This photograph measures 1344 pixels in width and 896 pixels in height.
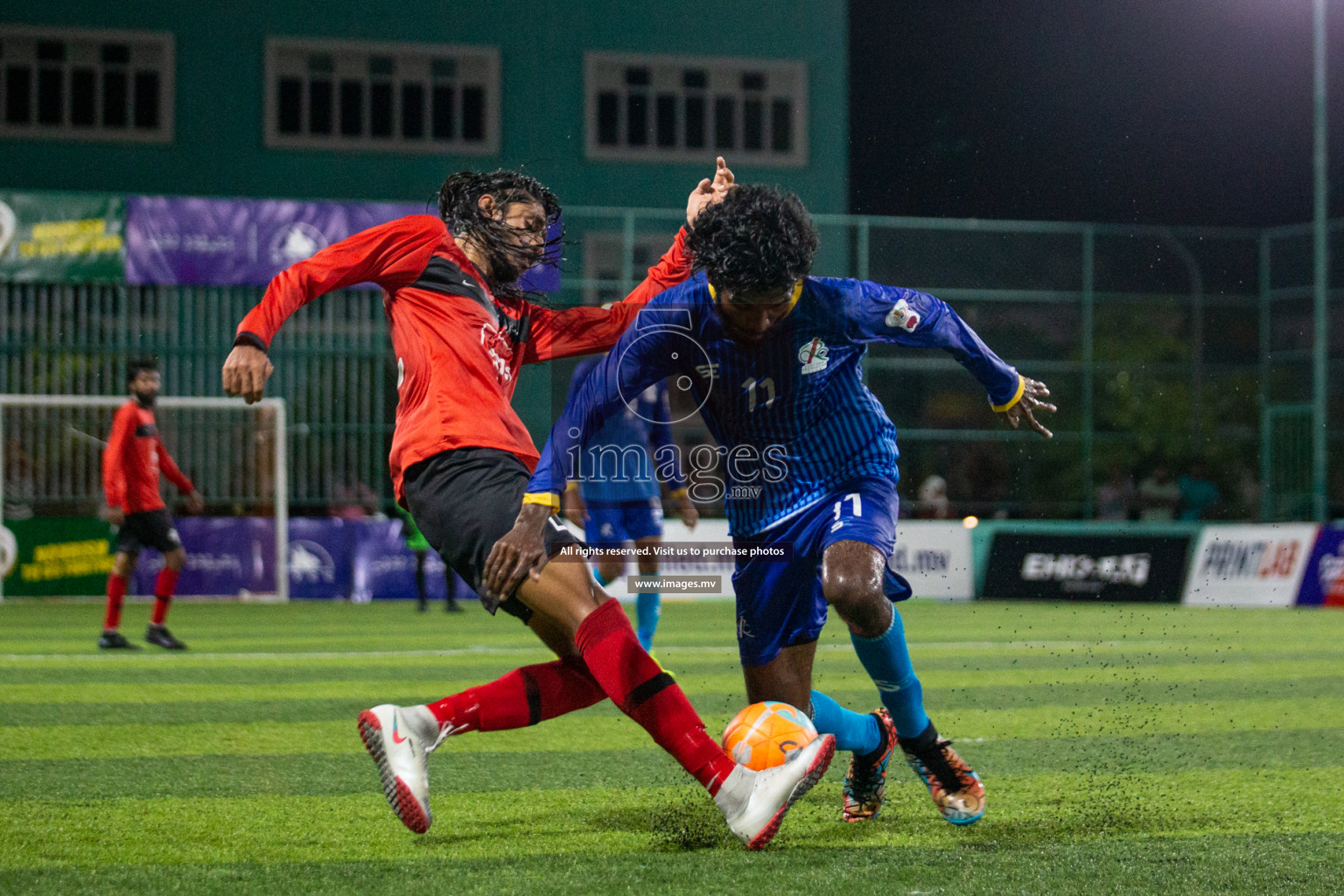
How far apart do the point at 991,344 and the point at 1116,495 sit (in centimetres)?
273

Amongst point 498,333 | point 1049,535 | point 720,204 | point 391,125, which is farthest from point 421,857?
point 391,125

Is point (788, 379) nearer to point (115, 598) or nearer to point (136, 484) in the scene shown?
point (136, 484)

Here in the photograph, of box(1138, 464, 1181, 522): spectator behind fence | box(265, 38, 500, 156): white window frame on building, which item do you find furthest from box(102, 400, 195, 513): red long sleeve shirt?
box(265, 38, 500, 156): white window frame on building

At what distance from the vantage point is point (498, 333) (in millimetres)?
4027

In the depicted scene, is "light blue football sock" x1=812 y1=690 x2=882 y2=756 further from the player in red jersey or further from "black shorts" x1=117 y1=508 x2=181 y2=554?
"black shorts" x1=117 y1=508 x2=181 y2=554

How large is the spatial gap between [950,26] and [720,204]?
9.88ft

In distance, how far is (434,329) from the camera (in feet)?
12.9

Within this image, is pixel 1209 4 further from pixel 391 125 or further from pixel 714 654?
pixel 391 125

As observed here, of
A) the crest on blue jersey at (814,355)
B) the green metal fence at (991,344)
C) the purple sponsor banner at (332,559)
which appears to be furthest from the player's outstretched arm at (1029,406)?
the purple sponsor banner at (332,559)

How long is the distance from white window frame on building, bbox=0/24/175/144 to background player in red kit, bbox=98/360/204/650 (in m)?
17.1

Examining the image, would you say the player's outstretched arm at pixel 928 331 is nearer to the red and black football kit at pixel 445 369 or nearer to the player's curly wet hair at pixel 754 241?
the player's curly wet hair at pixel 754 241

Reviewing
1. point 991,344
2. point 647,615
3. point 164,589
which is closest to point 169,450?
point 164,589

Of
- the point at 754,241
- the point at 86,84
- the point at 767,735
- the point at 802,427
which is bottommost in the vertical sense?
the point at 767,735

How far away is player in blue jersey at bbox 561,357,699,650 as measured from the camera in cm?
880
